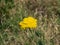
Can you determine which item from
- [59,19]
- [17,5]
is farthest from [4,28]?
[59,19]

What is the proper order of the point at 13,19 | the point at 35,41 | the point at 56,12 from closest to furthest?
1. the point at 35,41
2. the point at 13,19
3. the point at 56,12

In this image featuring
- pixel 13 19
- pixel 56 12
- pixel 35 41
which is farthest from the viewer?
pixel 56 12

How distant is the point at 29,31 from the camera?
140 inches

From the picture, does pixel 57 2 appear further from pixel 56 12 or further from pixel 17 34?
pixel 17 34

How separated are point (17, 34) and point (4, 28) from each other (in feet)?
0.55

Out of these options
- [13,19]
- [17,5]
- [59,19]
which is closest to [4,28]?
[13,19]

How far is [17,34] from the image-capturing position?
3592mm

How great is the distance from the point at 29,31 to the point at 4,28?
0.29 meters

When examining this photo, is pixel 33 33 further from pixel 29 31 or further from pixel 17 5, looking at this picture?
pixel 17 5

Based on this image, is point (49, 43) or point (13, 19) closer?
point (49, 43)

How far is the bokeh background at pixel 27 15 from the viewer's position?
3.50 meters

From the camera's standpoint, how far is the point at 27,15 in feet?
12.6

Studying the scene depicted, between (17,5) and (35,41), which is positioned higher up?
(17,5)

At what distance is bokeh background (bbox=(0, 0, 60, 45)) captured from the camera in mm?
3500
